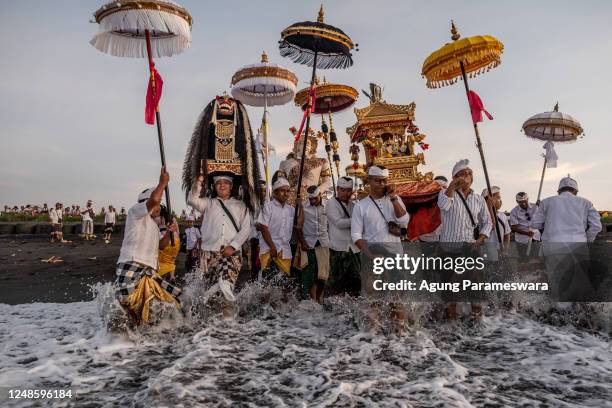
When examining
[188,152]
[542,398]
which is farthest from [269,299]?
[542,398]

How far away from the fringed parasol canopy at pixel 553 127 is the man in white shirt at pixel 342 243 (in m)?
5.64

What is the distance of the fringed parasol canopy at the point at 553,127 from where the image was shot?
8.98 metres

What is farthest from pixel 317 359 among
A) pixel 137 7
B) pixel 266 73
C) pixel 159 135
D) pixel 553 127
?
pixel 553 127

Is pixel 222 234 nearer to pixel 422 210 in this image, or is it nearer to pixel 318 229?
pixel 318 229

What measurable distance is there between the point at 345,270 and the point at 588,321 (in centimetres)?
303

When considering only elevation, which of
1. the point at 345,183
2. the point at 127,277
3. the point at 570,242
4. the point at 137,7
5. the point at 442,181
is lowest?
the point at 127,277

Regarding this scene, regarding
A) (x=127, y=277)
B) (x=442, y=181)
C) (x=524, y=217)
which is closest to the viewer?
(x=127, y=277)

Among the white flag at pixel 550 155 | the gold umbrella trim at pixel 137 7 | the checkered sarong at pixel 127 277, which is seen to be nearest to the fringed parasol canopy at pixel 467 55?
the gold umbrella trim at pixel 137 7

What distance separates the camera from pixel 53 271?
34.4 ft

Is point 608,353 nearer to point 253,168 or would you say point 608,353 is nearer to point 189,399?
point 189,399

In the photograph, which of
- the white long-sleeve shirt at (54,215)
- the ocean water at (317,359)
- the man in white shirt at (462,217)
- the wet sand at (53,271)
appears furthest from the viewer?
the white long-sleeve shirt at (54,215)

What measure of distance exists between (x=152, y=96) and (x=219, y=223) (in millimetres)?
1706

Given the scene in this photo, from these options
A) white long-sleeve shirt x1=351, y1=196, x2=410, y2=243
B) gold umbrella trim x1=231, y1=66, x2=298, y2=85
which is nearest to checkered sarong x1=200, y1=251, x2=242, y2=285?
white long-sleeve shirt x1=351, y1=196, x2=410, y2=243

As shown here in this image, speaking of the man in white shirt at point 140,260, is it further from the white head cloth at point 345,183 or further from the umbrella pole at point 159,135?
the white head cloth at point 345,183
